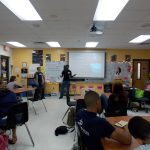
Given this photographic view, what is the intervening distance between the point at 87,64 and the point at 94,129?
8748 millimetres

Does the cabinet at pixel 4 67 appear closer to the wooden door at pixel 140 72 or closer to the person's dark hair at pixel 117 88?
the wooden door at pixel 140 72

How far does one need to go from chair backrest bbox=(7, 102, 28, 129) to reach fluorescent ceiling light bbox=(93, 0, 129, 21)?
242cm

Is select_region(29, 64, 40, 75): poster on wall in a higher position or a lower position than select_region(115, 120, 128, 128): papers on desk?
higher

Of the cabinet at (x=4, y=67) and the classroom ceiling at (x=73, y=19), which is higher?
the classroom ceiling at (x=73, y=19)

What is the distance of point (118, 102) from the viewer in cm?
391

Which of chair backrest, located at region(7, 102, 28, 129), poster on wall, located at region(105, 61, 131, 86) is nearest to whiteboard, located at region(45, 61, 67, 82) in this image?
poster on wall, located at region(105, 61, 131, 86)

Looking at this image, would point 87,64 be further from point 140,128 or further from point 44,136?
point 140,128

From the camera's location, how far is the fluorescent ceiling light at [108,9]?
12.5 ft

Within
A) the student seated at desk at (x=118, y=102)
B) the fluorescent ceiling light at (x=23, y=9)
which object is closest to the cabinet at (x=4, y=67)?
the fluorescent ceiling light at (x=23, y=9)

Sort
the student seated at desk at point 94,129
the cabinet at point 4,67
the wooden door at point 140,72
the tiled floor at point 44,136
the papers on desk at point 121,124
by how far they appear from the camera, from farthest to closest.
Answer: the wooden door at point 140,72, the cabinet at point 4,67, the tiled floor at point 44,136, the papers on desk at point 121,124, the student seated at desk at point 94,129

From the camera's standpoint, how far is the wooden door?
35.1 feet

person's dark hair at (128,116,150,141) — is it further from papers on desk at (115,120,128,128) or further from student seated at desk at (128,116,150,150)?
papers on desk at (115,120,128,128)

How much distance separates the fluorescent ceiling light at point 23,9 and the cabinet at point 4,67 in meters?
5.03

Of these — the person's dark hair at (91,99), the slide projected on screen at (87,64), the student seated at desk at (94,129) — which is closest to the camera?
the student seated at desk at (94,129)
